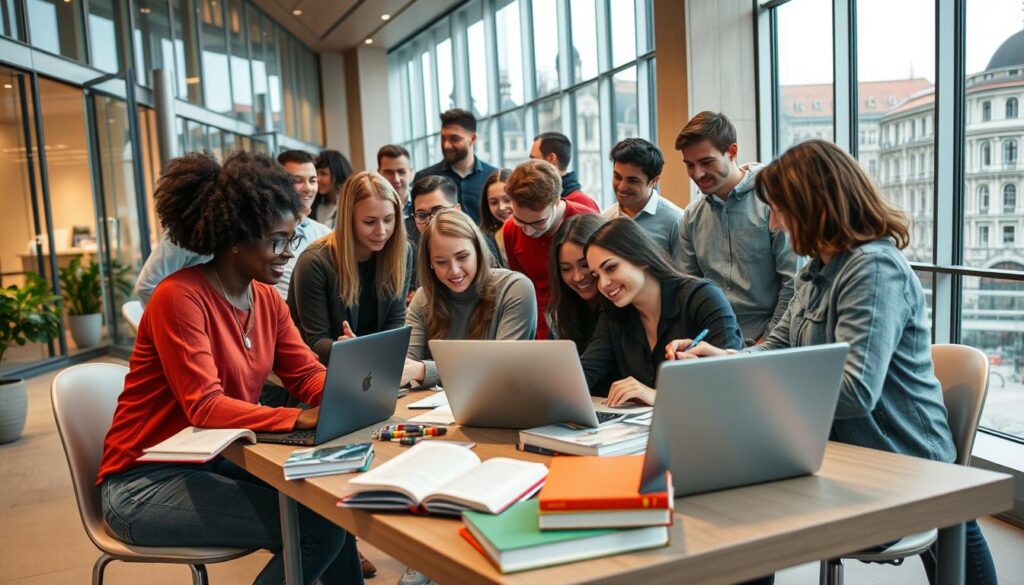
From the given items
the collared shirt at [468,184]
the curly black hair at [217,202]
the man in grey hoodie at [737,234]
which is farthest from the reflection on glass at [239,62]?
the curly black hair at [217,202]

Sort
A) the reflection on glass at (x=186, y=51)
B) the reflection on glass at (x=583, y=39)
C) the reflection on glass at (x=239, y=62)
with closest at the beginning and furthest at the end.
Answer: the reflection on glass at (x=583, y=39), the reflection on glass at (x=186, y=51), the reflection on glass at (x=239, y=62)

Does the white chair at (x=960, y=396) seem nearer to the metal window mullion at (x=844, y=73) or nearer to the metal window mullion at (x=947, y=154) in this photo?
the metal window mullion at (x=947, y=154)

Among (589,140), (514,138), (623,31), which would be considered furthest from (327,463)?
(514,138)

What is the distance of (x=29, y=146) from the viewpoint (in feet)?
25.5

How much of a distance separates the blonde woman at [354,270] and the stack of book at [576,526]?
1.77 metres

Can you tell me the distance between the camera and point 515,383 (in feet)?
6.31

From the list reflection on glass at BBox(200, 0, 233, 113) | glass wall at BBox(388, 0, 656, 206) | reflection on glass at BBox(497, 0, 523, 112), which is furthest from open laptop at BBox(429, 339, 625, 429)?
reflection on glass at BBox(200, 0, 233, 113)

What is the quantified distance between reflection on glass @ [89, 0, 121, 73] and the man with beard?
16.9ft

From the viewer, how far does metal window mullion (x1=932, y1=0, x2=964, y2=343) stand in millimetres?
3947

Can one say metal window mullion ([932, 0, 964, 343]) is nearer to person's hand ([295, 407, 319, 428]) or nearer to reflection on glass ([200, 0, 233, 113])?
person's hand ([295, 407, 319, 428])

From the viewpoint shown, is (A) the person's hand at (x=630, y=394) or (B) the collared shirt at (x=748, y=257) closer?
(A) the person's hand at (x=630, y=394)

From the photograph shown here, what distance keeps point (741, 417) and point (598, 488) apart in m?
0.29

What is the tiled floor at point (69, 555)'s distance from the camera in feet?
9.55

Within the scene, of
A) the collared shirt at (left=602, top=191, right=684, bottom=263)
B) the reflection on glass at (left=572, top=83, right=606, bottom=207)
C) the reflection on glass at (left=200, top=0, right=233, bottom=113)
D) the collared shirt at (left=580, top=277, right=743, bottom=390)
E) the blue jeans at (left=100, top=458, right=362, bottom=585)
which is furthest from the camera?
the reflection on glass at (left=200, top=0, right=233, bottom=113)
